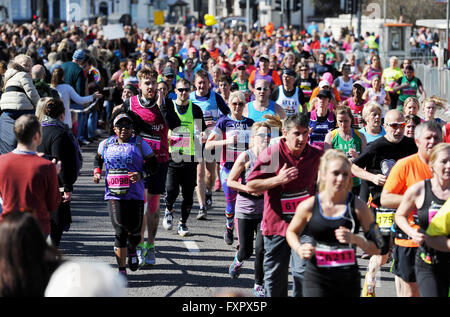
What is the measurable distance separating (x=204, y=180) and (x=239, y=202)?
3.28 metres

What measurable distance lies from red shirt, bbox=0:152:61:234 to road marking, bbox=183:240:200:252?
342 cm

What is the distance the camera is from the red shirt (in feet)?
22.0

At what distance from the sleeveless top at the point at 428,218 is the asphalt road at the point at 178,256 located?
149 cm

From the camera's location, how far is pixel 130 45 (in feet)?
95.9

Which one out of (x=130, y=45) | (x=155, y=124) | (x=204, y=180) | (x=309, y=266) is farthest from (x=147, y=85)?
(x=130, y=45)

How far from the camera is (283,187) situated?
7.05m

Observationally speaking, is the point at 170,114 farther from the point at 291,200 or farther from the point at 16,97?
the point at 291,200

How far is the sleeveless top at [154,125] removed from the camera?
9.43 m

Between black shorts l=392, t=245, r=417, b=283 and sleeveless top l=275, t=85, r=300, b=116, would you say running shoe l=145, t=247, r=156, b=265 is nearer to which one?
black shorts l=392, t=245, r=417, b=283

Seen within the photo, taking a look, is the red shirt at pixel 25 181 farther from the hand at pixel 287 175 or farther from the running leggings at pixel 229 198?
the running leggings at pixel 229 198

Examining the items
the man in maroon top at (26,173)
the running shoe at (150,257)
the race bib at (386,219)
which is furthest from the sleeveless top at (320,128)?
the man in maroon top at (26,173)
